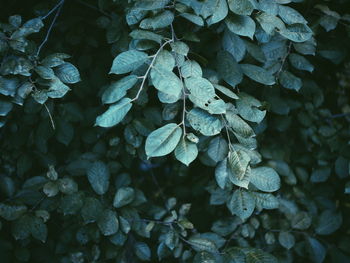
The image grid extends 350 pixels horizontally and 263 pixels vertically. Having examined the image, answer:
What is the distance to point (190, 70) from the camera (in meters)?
0.99

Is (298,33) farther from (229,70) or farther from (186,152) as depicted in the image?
(186,152)

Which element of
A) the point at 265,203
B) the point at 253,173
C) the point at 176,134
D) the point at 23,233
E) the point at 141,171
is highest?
the point at 176,134

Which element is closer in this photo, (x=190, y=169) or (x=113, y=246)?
(x=113, y=246)

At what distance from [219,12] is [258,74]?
0.91 ft

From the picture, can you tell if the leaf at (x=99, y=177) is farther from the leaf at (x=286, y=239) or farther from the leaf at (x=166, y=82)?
the leaf at (x=286, y=239)

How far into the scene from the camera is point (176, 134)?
2.99ft

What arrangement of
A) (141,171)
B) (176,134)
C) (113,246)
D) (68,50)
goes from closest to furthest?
(176,134) → (113,246) → (68,50) → (141,171)

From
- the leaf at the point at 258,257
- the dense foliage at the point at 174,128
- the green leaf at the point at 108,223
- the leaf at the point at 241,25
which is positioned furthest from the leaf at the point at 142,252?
the leaf at the point at 241,25

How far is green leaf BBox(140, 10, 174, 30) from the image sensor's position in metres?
1.00

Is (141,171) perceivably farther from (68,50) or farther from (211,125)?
(211,125)

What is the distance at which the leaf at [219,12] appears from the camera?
3.16 ft

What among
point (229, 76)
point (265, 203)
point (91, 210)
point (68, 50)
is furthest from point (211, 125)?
point (68, 50)

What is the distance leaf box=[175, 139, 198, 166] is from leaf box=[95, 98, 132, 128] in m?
0.16

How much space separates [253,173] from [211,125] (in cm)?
30
